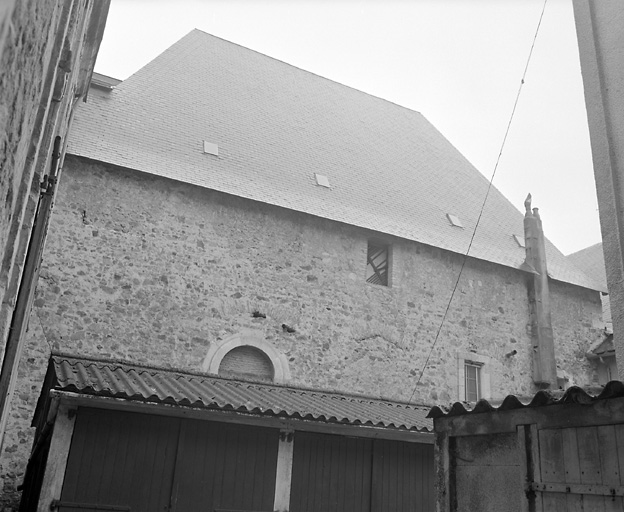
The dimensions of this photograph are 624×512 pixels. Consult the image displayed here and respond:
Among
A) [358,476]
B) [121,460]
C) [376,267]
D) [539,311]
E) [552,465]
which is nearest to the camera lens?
[552,465]

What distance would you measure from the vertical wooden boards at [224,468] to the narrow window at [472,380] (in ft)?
20.0

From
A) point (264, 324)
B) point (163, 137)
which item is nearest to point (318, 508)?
point (264, 324)

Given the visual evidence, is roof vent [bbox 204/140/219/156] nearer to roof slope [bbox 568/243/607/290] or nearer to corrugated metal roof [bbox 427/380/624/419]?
corrugated metal roof [bbox 427/380/624/419]

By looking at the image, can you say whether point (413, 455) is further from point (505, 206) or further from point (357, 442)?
point (505, 206)

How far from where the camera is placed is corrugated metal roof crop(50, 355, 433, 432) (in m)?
7.32

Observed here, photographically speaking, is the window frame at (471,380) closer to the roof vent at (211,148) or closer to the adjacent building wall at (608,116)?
the roof vent at (211,148)

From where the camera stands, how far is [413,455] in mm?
8859

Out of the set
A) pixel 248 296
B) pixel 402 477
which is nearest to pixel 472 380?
pixel 402 477

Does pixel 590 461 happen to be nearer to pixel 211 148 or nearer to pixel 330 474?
pixel 330 474

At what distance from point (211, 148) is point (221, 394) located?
577 centimetres

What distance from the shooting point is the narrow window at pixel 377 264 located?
12727mm

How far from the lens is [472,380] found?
509 inches

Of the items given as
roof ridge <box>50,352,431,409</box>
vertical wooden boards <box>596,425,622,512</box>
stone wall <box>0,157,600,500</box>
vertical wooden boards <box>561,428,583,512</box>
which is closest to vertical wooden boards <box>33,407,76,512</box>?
roof ridge <box>50,352,431,409</box>

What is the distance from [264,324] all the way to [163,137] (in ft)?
13.9
